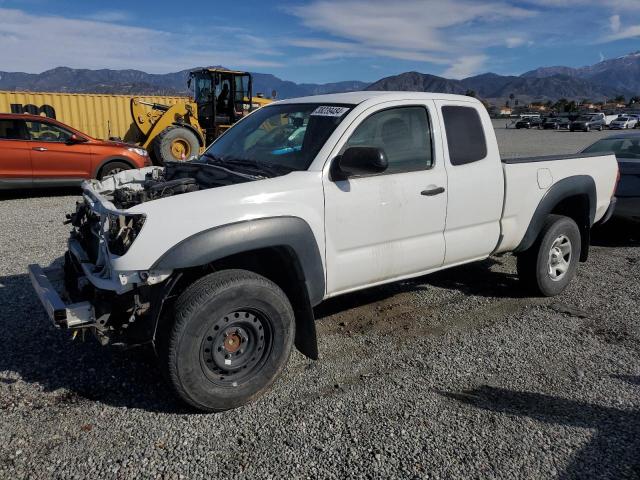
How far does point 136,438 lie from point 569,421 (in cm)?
263

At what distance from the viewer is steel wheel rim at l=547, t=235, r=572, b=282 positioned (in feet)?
17.7

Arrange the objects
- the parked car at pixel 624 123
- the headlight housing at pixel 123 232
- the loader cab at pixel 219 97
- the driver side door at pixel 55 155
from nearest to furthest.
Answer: the headlight housing at pixel 123 232 → the driver side door at pixel 55 155 → the loader cab at pixel 219 97 → the parked car at pixel 624 123

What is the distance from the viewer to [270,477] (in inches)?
110

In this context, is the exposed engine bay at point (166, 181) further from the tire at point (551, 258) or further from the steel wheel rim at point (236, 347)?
the tire at point (551, 258)

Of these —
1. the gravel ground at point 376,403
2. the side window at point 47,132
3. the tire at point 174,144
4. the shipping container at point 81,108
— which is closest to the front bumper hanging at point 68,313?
the gravel ground at point 376,403

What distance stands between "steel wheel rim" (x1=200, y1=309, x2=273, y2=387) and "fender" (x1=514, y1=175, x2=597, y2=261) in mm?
2817

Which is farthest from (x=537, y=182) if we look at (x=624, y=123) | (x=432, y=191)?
(x=624, y=123)

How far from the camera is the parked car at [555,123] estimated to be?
176 ft

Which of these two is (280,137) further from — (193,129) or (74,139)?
(193,129)

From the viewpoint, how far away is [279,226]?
11.0 ft

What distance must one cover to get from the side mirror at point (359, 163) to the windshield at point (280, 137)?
22cm

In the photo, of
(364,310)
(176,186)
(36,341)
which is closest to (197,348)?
(176,186)

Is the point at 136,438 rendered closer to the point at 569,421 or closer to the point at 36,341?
the point at 36,341

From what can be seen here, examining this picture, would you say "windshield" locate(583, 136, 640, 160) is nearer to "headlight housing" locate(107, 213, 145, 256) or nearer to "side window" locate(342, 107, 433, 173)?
"side window" locate(342, 107, 433, 173)
